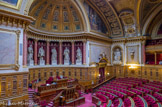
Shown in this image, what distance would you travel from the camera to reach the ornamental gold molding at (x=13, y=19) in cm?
1051

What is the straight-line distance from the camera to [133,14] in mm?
21516

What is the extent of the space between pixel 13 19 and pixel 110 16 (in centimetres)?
1783

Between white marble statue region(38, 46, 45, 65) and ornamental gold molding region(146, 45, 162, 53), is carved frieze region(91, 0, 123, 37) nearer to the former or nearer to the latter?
ornamental gold molding region(146, 45, 162, 53)

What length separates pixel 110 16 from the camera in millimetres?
23594

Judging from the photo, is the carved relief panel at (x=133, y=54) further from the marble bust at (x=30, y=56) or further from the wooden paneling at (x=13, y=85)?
the wooden paneling at (x=13, y=85)

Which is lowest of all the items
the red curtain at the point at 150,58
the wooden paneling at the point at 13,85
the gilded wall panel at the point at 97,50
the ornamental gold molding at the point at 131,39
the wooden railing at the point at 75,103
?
the wooden railing at the point at 75,103

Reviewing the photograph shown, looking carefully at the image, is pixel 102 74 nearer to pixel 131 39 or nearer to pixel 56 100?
pixel 131 39

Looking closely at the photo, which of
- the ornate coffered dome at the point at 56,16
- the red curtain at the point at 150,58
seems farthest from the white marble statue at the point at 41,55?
the red curtain at the point at 150,58

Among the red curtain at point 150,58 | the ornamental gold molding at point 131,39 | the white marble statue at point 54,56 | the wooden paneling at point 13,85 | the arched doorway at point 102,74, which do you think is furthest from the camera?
the arched doorway at point 102,74

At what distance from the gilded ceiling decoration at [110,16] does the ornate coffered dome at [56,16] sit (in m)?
4.02

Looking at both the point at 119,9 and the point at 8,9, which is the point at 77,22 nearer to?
the point at 119,9

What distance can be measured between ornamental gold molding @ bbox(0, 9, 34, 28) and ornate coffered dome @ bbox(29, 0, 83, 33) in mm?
6483

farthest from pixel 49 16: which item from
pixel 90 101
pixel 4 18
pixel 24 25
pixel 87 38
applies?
pixel 90 101

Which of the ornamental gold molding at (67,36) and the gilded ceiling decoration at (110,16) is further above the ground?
the gilded ceiling decoration at (110,16)
